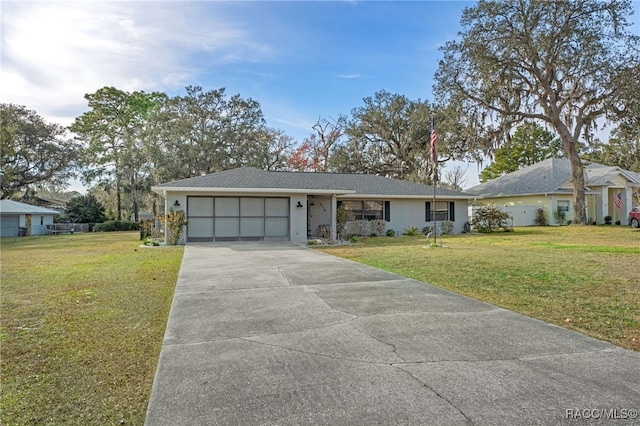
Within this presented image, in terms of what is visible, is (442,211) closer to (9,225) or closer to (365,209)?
(365,209)

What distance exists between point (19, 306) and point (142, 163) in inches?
1183

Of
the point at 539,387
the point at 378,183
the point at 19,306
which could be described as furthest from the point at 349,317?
the point at 378,183

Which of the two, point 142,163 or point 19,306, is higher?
point 142,163

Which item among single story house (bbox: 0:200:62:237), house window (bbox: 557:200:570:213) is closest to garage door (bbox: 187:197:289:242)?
single story house (bbox: 0:200:62:237)

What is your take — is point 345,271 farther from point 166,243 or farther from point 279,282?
point 166,243

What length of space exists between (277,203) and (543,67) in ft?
57.8

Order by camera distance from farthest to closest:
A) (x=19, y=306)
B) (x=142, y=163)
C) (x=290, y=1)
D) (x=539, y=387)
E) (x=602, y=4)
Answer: (x=142, y=163)
(x=602, y=4)
(x=290, y=1)
(x=19, y=306)
(x=539, y=387)

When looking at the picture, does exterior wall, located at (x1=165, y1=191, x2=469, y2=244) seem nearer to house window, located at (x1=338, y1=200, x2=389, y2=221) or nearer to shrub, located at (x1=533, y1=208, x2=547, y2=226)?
house window, located at (x1=338, y1=200, x2=389, y2=221)

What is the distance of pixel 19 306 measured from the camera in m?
5.70

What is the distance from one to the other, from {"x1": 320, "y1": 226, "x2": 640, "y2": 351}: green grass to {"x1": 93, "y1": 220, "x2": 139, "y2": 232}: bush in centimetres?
2611

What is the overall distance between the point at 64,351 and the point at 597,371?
4943mm

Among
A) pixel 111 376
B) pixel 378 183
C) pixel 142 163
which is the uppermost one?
pixel 142 163

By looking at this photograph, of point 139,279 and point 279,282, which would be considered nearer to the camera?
point 279,282

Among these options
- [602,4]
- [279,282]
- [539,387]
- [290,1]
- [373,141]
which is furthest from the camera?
[373,141]
